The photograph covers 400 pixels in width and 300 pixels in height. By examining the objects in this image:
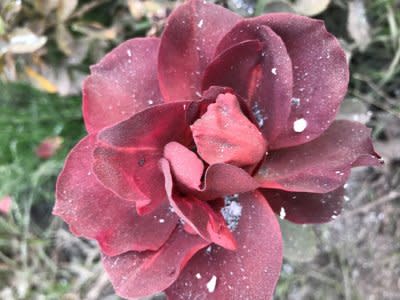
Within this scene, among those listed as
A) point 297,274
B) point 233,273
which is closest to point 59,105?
point 297,274

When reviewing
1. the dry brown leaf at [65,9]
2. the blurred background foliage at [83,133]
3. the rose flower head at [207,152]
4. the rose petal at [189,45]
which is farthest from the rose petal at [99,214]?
the dry brown leaf at [65,9]

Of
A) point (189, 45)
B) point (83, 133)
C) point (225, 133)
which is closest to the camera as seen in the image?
point (225, 133)

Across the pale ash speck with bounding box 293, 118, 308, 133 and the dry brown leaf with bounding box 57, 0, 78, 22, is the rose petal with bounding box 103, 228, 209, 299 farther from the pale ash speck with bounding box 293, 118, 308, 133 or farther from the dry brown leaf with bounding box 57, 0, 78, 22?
the dry brown leaf with bounding box 57, 0, 78, 22

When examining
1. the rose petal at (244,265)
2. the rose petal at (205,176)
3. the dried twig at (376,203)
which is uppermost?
the rose petal at (205,176)

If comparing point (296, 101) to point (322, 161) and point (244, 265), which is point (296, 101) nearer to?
point (322, 161)

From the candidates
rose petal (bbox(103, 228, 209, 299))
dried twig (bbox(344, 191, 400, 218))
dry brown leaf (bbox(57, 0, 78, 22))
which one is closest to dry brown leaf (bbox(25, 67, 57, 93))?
dry brown leaf (bbox(57, 0, 78, 22))

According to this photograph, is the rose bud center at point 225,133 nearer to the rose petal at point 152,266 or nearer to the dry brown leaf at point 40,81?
the rose petal at point 152,266

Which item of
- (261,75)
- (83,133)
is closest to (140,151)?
(261,75)
